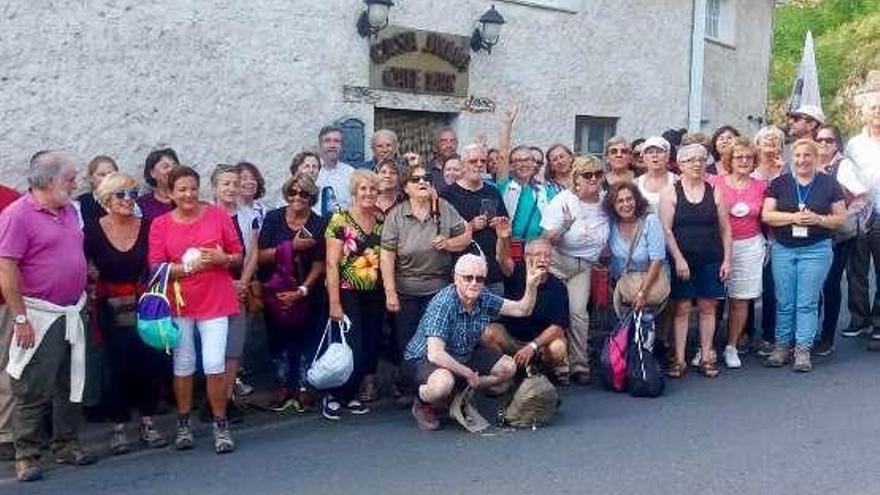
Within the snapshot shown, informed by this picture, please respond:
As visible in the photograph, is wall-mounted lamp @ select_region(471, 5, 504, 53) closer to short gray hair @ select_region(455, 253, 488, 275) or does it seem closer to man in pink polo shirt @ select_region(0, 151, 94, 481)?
short gray hair @ select_region(455, 253, 488, 275)

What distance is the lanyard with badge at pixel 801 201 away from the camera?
766 cm

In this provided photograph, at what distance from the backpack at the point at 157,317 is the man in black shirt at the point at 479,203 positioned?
2.16 metres

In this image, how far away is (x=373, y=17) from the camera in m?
9.16

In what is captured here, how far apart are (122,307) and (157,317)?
1.21 feet

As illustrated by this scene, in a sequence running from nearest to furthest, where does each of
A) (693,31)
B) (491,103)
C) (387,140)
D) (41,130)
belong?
(41,130), (387,140), (491,103), (693,31)

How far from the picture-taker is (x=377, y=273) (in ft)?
22.1

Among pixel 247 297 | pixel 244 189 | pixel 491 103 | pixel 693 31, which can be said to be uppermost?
pixel 693 31

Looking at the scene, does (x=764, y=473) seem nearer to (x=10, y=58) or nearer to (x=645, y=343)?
(x=645, y=343)

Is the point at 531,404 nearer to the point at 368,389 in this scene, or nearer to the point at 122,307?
the point at 368,389

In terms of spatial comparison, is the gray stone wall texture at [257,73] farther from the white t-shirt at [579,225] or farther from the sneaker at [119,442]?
the white t-shirt at [579,225]

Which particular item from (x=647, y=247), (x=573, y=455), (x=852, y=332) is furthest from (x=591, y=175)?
(x=852, y=332)

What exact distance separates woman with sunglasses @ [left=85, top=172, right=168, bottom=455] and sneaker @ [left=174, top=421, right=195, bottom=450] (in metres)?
0.11

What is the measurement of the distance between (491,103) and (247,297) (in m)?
4.67

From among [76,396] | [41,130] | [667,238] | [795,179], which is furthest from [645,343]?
[41,130]
